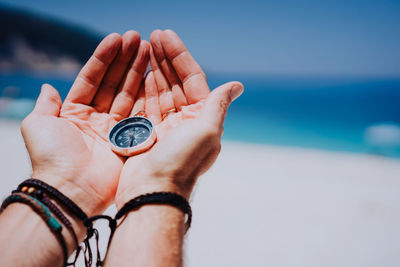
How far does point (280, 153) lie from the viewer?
17.6 feet

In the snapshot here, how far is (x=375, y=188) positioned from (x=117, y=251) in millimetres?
4157

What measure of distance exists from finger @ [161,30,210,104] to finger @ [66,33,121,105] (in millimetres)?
433

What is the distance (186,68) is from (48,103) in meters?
1.10

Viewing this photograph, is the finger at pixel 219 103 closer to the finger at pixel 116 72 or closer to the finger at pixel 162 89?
the finger at pixel 162 89

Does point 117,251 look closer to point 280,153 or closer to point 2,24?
point 280,153

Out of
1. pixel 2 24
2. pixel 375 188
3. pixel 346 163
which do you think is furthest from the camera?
pixel 2 24

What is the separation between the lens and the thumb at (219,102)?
138cm

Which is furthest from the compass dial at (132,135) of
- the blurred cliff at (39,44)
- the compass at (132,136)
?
the blurred cliff at (39,44)

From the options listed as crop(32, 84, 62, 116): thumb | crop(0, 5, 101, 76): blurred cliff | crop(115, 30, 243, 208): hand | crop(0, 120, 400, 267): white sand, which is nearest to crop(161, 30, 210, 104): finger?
crop(115, 30, 243, 208): hand

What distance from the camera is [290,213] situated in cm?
301

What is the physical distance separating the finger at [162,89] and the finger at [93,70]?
0.33 metres

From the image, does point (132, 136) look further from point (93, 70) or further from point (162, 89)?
point (93, 70)

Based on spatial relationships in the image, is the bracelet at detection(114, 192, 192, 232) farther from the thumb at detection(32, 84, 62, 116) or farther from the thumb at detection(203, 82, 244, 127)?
the thumb at detection(32, 84, 62, 116)

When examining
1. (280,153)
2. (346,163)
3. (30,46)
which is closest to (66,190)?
(280,153)
